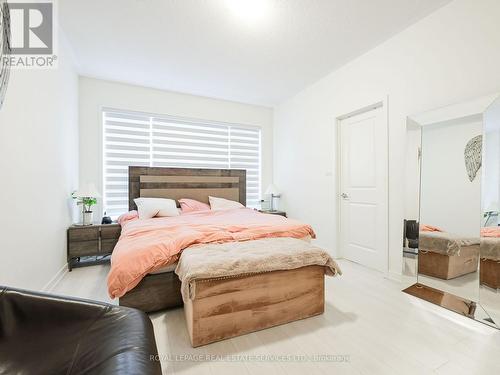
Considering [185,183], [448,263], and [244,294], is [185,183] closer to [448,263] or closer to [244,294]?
[244,294]

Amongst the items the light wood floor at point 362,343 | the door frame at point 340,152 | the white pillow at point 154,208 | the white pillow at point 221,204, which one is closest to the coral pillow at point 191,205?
the white pillow at point 221,204

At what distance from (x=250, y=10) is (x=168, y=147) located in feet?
8.36

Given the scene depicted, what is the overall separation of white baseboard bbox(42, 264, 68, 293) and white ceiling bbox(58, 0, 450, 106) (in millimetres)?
2611

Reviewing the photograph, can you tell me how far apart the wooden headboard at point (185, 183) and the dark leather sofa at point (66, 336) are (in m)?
2.95

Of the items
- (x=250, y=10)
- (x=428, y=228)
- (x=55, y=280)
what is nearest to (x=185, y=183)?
(x=55, y=280)

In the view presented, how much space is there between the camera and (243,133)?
4.68 meters

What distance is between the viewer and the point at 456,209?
2088 mm

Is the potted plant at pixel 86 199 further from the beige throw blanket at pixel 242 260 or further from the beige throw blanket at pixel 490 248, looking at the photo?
the beige throw blanket at pixel 490 248

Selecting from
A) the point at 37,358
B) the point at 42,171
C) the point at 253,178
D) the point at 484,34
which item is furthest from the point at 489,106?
the point at 42,171

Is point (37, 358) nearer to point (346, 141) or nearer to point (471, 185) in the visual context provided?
point (471, 185)

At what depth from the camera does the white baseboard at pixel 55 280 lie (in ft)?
7.32

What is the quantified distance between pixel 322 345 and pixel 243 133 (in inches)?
152

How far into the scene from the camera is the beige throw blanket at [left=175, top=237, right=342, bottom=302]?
4.91 ft

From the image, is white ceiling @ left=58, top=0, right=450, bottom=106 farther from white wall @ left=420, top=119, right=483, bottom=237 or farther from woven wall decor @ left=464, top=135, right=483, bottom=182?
woven wall decor @ left=464, top=135, right=483, bottom=182
